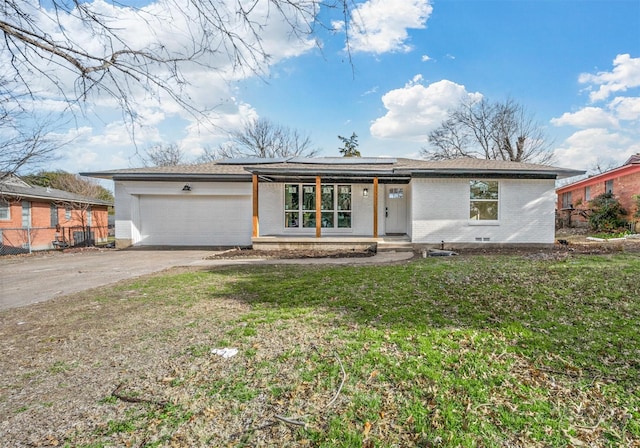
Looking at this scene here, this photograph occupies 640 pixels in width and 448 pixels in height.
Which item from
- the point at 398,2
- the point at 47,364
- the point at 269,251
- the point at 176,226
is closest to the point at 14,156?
the point at 176,226

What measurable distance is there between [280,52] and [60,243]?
19.1 metres

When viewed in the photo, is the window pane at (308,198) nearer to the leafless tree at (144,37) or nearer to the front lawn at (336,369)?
the front lawn at (336,369)

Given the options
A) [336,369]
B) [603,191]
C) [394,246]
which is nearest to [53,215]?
[394,246]

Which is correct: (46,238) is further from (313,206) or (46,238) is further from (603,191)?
(603,191)

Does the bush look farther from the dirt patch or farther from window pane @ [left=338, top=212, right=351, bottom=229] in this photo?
the dirt patch

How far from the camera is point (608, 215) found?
666 inches

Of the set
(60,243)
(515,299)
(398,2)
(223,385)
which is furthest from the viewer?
(60,243)

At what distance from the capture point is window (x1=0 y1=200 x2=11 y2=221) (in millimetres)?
15112

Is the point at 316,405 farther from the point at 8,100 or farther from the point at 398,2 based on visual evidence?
the point at 8,100

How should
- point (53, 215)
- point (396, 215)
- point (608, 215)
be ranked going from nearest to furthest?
point (396, 215), point (608, 215), point (53, 215)

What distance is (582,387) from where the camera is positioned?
7.60ft

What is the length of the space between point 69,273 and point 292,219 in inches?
305

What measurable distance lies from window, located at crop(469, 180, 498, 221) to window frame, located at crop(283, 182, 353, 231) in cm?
477

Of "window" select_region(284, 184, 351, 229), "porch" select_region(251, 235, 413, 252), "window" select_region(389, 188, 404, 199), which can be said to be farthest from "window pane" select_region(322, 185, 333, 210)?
"window" select_region(389, 188, 404, 199)
